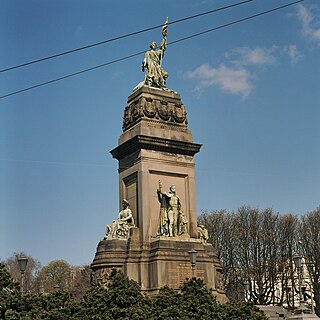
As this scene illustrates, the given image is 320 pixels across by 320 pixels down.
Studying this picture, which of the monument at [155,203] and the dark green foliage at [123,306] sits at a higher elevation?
the monument at [155,203]

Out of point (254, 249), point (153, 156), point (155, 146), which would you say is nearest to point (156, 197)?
point (153, 156)

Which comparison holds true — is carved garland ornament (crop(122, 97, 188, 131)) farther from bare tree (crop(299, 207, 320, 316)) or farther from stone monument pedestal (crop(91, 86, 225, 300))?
bare tree (crop(299, 207, 320, 316))

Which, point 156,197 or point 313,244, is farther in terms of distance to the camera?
point 313,244

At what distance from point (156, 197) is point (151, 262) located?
3.62 metres

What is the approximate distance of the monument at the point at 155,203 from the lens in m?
28.6

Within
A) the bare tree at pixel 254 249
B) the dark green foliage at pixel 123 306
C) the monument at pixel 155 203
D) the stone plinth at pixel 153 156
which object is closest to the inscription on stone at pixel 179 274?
the monument at pixel 155 203

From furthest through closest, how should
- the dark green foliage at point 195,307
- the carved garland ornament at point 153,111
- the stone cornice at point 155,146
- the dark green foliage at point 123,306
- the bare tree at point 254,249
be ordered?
the bare tree at point 254,249
the carved garland ornament at point 153,111
the stone cornice at point 155,146
the dark green foliage at point 195,307
the dark green foliage at point 123,306

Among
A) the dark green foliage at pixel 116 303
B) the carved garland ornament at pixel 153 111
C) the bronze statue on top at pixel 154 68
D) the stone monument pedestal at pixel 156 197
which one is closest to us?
the dark green foliage at pixel 116 303

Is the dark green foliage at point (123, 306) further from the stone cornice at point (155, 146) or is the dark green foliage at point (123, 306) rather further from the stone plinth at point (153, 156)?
the stone cornice at point (155, 146)

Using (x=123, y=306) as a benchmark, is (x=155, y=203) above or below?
above

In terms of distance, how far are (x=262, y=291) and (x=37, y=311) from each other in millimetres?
41136

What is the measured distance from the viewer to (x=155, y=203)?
30.4 metres

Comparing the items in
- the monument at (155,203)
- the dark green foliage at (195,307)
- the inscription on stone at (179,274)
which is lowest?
the dark green foliage at (195,307)

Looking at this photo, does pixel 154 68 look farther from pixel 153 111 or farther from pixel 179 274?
pixel 179 274
